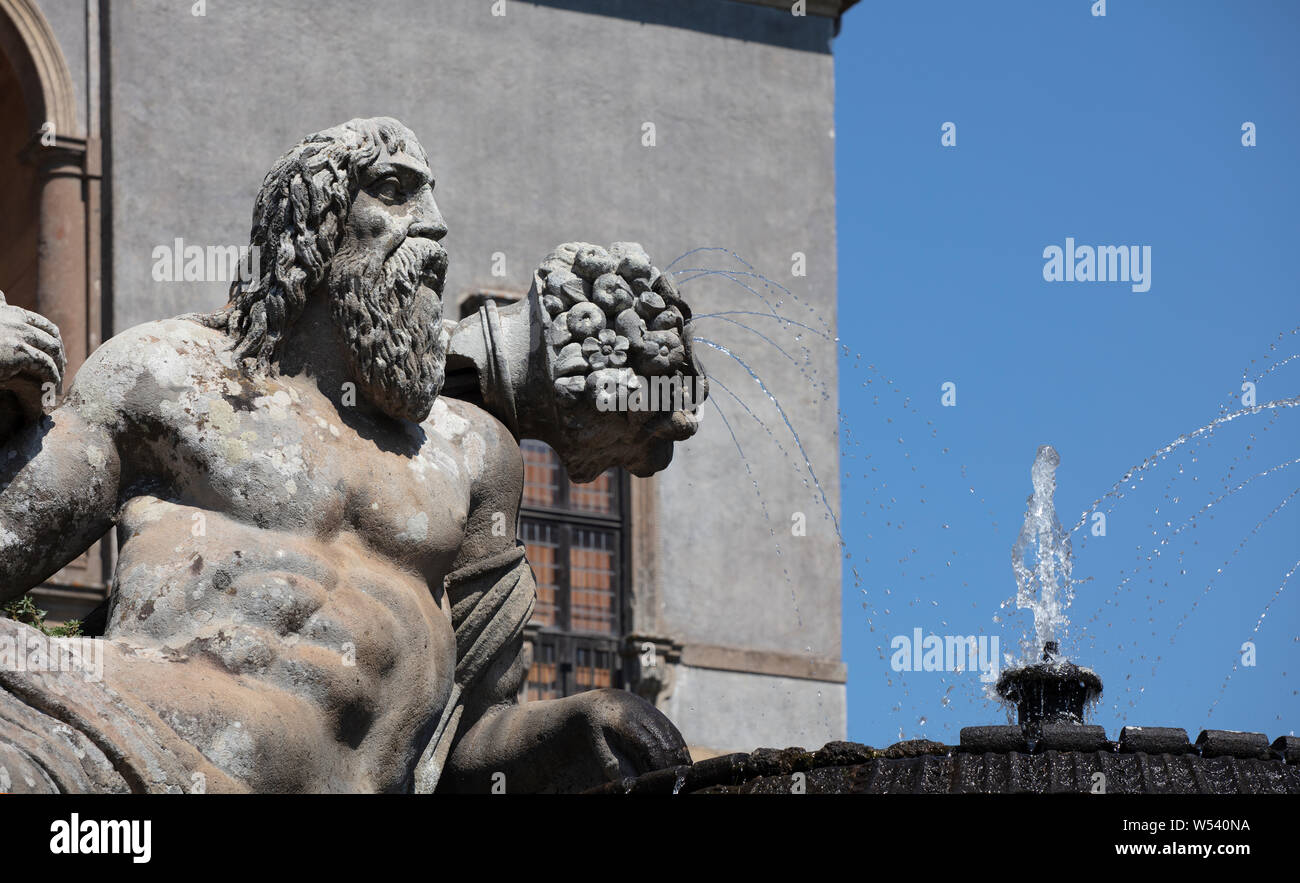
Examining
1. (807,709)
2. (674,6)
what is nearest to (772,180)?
(674,6)

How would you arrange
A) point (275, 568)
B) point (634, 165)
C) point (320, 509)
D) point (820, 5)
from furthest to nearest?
1. point (820, 5)
2. point (634, 165)
3. point (320, 509)
4. point (275, 568)

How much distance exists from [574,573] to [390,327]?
18513 millimetres

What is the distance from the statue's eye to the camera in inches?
203

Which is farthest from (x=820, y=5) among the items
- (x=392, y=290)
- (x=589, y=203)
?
(x=392, y=290)

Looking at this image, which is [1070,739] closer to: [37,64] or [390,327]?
[390,327]

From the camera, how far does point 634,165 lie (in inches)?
974

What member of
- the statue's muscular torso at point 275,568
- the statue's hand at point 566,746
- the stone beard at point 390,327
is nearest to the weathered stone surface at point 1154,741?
the statue's hand at point 566,746

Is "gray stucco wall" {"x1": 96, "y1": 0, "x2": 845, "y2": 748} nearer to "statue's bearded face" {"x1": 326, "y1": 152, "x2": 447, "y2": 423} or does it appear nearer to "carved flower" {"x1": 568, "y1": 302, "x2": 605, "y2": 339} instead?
"carved flower" {"x1": 568, "y1": 302, "x2": 605, "y2": 339}

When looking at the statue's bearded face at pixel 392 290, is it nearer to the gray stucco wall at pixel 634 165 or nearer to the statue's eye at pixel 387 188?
the statue's eye at pixel 387 188

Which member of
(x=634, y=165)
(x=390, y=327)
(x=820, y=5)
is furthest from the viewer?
(x=820, y=5)

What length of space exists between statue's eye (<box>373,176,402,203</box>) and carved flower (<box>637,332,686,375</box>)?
0.57 m

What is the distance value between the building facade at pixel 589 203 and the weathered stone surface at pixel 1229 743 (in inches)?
655

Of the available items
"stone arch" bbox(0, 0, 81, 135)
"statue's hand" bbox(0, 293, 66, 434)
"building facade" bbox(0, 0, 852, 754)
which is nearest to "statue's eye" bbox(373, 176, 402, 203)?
"statue's hand" bbox(0, 293, 66, 434)
